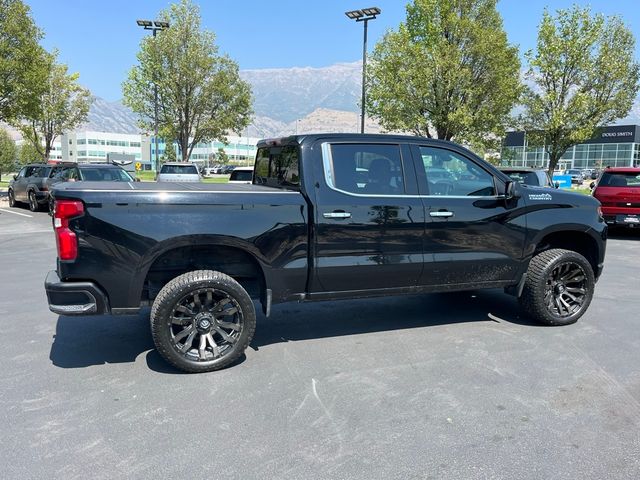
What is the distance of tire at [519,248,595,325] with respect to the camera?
213 inches

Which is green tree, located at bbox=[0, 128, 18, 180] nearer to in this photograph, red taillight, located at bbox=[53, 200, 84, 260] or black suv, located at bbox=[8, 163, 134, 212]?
black suv, located at bbox=[8, 163, 134, 212]

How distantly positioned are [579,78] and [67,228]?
23.3 metres

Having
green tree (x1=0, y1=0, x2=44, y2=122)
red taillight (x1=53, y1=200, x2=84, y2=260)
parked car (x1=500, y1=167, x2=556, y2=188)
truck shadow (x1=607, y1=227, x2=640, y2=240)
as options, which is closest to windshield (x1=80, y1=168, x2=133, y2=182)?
green tree (x1=0, y1=0, x2=44, y2=122)

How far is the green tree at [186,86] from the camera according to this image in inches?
1086

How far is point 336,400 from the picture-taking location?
3758 mm

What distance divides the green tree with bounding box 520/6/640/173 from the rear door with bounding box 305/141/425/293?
19.7 metres

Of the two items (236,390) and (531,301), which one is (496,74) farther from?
(236,390)

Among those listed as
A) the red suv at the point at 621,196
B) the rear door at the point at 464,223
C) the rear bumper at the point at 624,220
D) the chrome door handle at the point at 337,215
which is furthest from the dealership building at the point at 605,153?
the chrome door handle at the point at 337,215

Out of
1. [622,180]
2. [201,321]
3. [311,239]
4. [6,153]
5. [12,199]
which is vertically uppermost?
[6,153]

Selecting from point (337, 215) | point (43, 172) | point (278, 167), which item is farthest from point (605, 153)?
point (337, 215)

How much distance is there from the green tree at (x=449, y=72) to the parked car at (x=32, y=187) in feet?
42.5

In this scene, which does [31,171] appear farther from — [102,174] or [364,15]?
[364,15]

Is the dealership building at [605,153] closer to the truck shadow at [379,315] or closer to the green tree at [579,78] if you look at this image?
the green tree at [579,78]

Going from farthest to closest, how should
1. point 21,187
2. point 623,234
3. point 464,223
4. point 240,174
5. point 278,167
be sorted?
point 21,187 → point 240,174 → point 623,234 → point 278,167 → point 464,223
